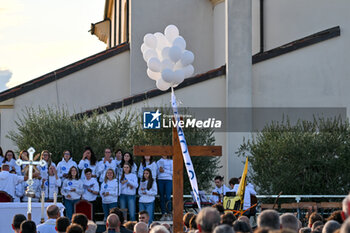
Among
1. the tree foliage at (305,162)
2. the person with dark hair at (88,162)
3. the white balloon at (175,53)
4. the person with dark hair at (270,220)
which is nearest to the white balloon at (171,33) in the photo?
the white balloon at (175,53)

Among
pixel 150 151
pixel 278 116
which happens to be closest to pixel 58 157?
pixel 278 116

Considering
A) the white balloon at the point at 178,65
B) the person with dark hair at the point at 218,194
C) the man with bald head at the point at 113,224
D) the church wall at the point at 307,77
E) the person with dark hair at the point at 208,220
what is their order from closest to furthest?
the person with dark hair at the point at 208,220 → the man with bald head at the point at 113,224 → the white balloon at the point at 178,65 → the person with dark hair at the point at 218,194 → the church wall at the point at 307,77

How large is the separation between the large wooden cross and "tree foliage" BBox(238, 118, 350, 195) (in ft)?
28.4

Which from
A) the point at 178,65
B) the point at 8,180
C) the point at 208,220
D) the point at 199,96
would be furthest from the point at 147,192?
the point at 208,220

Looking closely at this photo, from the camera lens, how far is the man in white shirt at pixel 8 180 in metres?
18.3

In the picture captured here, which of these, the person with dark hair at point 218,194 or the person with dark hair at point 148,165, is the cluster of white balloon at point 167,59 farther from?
the person with dark hair at point 148,165

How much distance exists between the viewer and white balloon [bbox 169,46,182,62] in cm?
1489

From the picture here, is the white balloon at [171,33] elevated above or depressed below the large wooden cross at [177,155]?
above

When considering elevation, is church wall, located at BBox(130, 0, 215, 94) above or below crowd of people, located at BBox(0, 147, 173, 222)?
above

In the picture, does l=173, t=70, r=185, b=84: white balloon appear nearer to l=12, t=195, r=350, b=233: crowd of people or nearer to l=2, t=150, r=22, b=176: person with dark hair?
l=12, t=195, r=350, b=233: crowd of people

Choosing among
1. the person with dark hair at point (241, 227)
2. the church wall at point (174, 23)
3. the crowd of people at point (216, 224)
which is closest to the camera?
the crowd of people at point (216, 224)

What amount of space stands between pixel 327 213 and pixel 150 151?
8.13 m

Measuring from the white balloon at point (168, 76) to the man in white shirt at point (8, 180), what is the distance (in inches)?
224

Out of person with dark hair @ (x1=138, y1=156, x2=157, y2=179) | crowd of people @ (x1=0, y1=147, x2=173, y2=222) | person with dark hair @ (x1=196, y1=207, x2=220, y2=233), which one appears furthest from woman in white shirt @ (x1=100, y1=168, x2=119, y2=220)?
person with dark hair @ (x1=196, y1=207, x2=220, y2=233)
